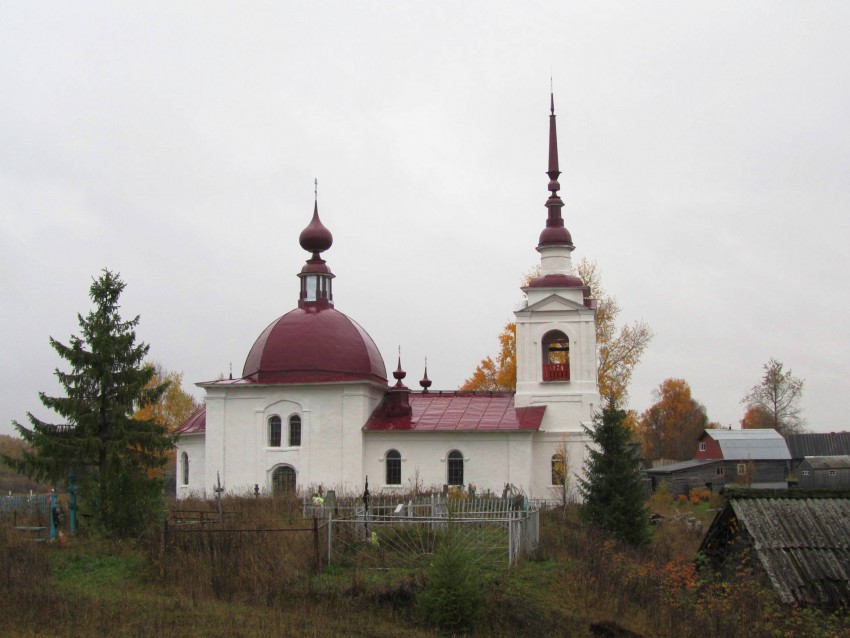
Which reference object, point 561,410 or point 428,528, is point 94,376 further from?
point 561,410

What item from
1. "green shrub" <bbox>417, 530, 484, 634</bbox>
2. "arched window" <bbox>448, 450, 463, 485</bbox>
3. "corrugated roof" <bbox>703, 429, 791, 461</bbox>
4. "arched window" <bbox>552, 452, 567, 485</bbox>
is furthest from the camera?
"corrugated roof" <bbox>703, 429, 791, 461</bbox>

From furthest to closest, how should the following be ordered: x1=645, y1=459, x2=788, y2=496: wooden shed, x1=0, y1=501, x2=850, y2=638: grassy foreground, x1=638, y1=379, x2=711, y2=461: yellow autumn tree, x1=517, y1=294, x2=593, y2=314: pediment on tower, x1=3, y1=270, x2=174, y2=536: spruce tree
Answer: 1. x1=638, y1=379, x2=711, y2=461: yellow autumn tree
2. x1=645, y1=459, x2=788, y2=496: wooden shed
3. x1=517, y1=294, x2=593, y2=314: pediment on tower
4. x1=3, y1=270, x2=174, y2=536: spruce tree
5. x1=0, y1=501, x2=850, y2=638: grassy foreground

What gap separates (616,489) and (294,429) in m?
12.7

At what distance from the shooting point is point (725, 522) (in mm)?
15422

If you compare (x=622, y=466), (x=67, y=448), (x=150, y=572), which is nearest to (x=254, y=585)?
(x=150, y=572)

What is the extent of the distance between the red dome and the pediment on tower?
5.64 meters

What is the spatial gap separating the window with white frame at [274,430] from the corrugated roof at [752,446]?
2345cm

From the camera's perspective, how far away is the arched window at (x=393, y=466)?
30.5 m

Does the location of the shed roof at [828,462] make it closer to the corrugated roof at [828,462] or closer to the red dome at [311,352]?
the corrugated roof at [828,462]

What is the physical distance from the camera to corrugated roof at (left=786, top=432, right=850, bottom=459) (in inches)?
1917

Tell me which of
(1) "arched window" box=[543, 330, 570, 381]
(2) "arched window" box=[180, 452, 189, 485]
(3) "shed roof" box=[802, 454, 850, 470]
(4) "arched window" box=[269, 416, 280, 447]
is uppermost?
(1) "arched window" box=[543, 330, 570, 381]

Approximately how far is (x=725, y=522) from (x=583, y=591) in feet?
8.85

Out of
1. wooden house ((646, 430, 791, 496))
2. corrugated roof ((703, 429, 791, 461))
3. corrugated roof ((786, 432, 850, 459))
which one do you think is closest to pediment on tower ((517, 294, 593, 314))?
wooden house ((646, 430, 791, 496))

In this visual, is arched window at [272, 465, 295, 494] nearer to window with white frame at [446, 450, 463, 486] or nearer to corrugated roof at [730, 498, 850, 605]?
window with white frame at [446, 450, 463, 486]
